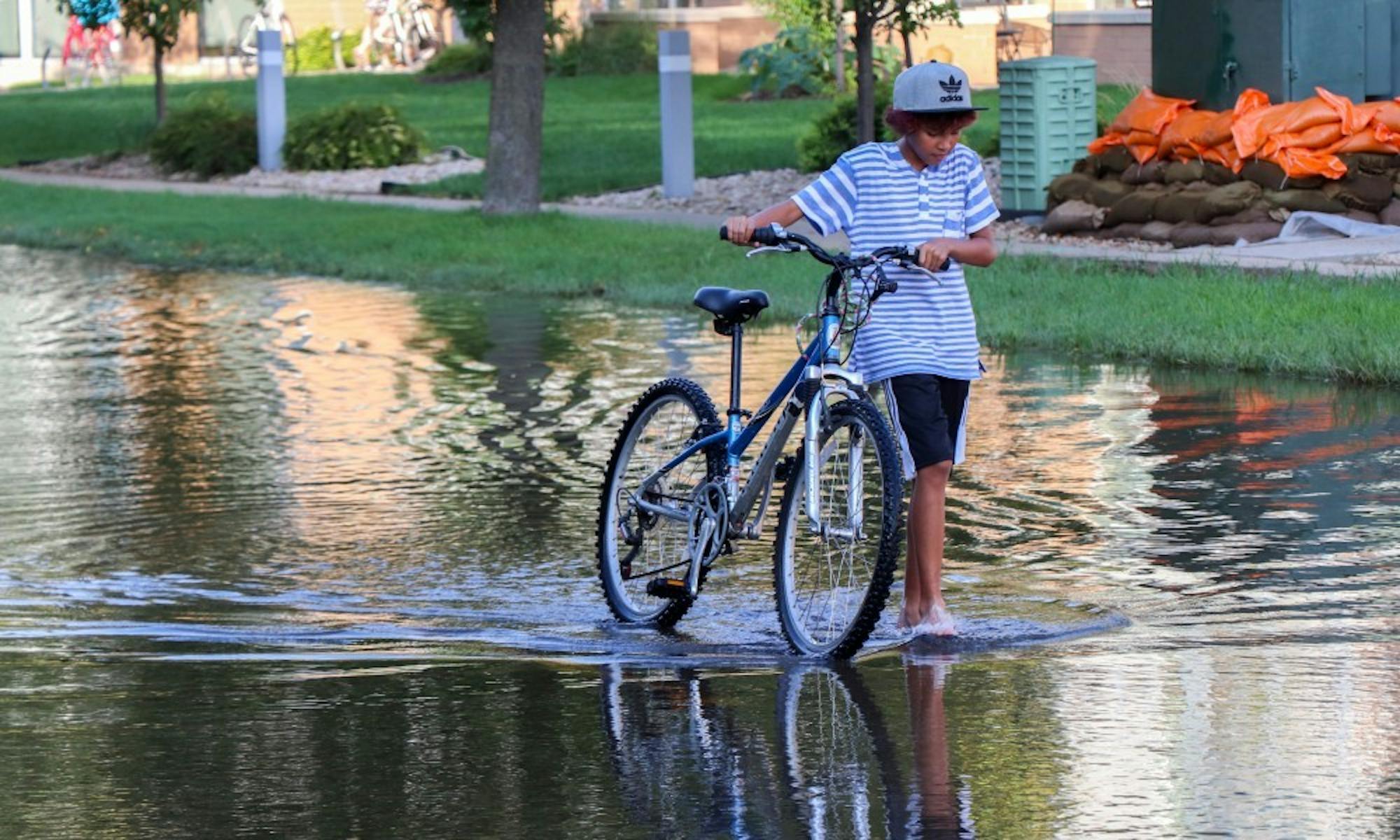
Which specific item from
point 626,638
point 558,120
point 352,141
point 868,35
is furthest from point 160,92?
point 626,638

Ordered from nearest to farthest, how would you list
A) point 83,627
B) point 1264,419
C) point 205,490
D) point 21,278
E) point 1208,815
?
point 1208,815, point 83,627, point 205,490, point 1264,419, point 21,278

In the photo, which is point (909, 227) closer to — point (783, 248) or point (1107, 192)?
point (783, 248)

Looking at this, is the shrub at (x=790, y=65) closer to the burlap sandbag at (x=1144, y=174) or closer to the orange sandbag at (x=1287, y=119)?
the burlap sandbag at (x=1144, y=174)

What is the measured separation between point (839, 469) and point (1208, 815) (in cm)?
198

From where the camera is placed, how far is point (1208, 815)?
5.34 metres

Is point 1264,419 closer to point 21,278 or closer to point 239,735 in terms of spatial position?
point 239,735

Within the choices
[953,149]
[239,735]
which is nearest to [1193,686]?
[953,149]

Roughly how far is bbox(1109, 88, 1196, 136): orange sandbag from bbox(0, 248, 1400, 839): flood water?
683cm

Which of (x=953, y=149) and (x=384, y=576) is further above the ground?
(x=953, y=149)

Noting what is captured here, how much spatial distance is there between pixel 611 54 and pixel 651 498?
4170 cm

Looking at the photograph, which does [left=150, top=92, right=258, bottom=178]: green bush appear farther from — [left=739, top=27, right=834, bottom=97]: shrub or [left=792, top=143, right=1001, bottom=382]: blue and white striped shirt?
[left=792, top=143, right=1001, bottom=382]: blue and white striped shirt

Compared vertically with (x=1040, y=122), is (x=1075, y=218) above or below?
below

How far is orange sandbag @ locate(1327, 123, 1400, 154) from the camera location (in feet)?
60.2

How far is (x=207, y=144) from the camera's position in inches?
1278
